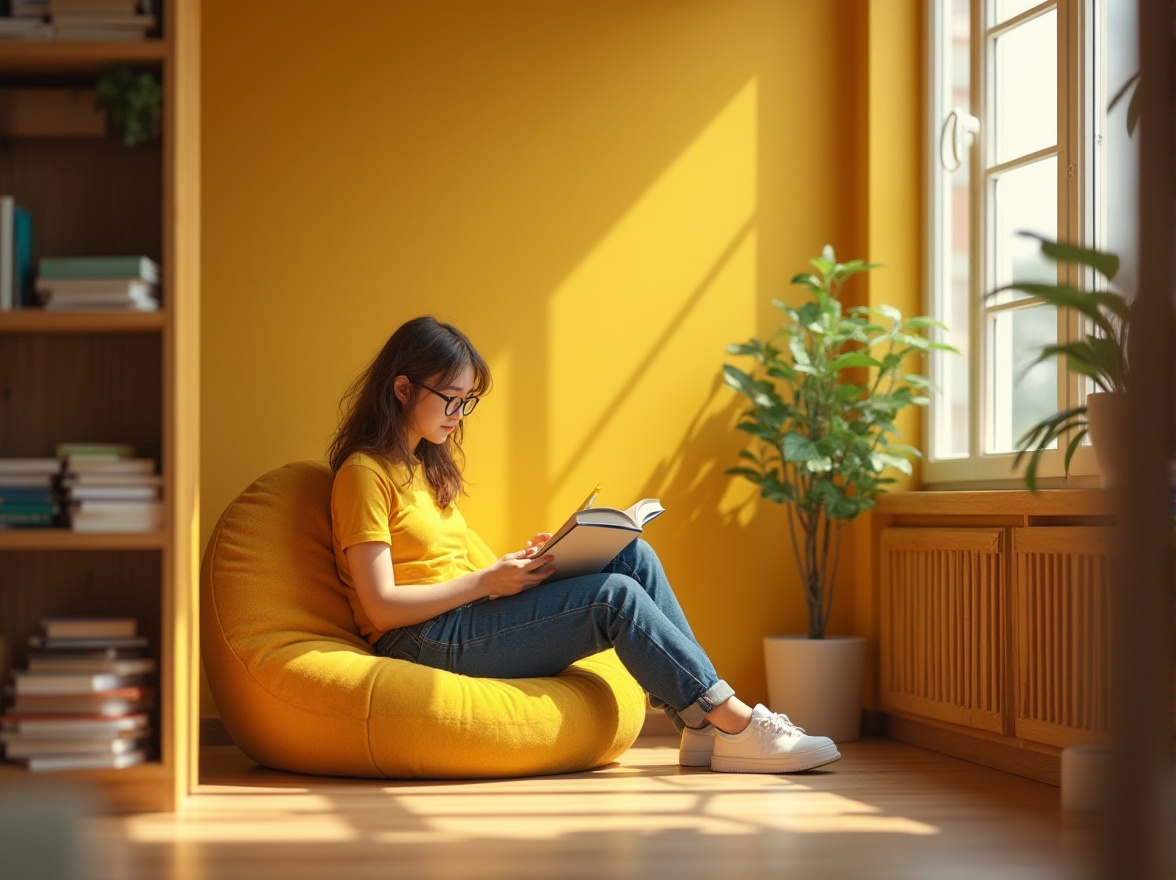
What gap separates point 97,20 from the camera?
8.86ft

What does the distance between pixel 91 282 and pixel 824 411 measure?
2.04m

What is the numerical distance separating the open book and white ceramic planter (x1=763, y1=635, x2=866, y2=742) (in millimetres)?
781

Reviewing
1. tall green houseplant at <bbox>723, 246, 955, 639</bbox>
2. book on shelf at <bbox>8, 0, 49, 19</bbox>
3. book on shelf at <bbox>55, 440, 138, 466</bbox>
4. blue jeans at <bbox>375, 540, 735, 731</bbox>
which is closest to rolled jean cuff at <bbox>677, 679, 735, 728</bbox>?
blue jeans at <bbox>375, 540, 735, 731</bbox>

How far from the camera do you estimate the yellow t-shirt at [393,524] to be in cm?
311

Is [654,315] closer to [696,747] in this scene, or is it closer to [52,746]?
[696,747]

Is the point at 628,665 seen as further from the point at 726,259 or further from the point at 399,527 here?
the point at 726,259

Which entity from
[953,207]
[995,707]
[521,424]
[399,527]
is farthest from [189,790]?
[953,207]

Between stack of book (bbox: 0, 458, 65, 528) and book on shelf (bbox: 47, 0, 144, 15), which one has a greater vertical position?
book on shelf (bbox: 47, 0, 144, 15)

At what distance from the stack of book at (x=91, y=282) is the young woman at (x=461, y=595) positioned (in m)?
0.70

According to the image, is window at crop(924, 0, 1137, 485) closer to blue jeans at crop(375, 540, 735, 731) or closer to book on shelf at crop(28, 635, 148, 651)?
blue jeans at crop(375, 540, 735, 731)

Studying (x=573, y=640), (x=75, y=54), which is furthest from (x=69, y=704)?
(x=75, y=54)

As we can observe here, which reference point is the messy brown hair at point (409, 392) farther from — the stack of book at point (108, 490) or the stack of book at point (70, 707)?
the stack of book at point (70, 707)

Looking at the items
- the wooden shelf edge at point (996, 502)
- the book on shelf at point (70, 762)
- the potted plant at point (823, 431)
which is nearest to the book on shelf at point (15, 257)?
the book on shelf at point (70, 762)

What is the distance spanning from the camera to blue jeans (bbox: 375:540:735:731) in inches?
123
